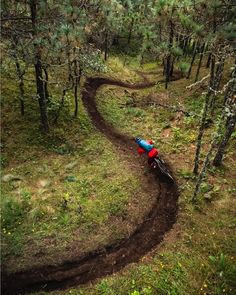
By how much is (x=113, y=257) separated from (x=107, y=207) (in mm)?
3242

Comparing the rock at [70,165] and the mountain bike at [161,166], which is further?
the rock at [70,165]

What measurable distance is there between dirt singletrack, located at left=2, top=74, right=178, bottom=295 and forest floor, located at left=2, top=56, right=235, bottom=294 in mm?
211

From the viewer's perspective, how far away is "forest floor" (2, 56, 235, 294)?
46.4 ft

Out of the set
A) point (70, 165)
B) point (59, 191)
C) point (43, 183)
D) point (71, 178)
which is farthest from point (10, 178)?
point (70, 165)

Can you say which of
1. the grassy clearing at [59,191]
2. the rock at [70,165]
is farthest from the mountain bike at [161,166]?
the rock at [70,165]

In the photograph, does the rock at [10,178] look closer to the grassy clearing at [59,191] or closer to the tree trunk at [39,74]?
the grassy clearing at [59,191]

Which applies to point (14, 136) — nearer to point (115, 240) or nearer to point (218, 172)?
point (115, 240)

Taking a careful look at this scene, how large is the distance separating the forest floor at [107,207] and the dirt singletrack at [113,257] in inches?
8.3

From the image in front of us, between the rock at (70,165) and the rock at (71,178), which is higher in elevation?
the rock at (71,178)

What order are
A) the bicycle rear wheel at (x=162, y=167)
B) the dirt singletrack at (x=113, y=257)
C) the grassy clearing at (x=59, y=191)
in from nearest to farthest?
the dirt singletrack at (x=113, y=257) → the grassy clearing at (x=59, y=191) → the bicycle rear wheel at (x=162, y=167)

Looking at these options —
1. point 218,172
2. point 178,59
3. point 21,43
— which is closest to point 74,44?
point 21,43

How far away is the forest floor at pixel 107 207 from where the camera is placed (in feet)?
46.4

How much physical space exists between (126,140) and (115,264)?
11862 mm

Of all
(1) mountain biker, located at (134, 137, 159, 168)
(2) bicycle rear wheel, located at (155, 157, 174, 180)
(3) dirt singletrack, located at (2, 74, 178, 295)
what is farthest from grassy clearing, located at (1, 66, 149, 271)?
(2) bicycle rear wheel, located at (155, 157, 174, 180)
